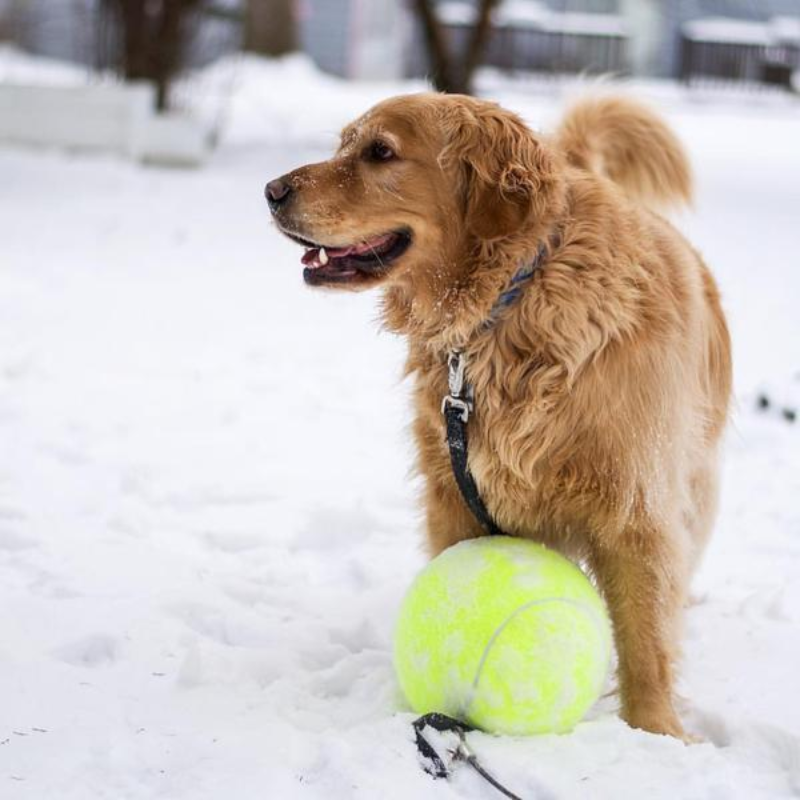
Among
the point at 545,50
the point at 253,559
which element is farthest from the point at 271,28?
the point at 253,559

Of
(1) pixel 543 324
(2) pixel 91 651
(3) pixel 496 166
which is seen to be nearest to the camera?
(1) pixel 543 324

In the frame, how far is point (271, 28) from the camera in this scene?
71.6ft

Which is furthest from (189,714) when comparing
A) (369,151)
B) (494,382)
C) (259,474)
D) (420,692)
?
(259,474)

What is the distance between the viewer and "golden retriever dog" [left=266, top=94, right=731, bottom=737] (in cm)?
254

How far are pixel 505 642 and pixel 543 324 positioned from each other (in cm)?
75

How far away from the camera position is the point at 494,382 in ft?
8.64

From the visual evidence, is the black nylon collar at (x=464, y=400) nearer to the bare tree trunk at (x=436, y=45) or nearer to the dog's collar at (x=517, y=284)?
the dog's collar at (x=517, y=284)

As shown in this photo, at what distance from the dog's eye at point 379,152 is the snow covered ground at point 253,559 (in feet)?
2.40

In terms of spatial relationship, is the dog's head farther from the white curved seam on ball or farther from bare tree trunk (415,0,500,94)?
bare tree trunk (415,0,500,94)

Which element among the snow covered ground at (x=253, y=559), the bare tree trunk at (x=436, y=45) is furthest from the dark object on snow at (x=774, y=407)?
the bare tree trunk at (x=436, y=45)

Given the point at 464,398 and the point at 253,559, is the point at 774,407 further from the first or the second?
the point at 464,398

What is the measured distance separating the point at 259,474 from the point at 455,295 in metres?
1.98

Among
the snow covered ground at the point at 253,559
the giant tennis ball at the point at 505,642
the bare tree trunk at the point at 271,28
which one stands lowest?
the snow covered ground at the point at 253,559

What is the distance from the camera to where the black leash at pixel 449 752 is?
87.0 inches
